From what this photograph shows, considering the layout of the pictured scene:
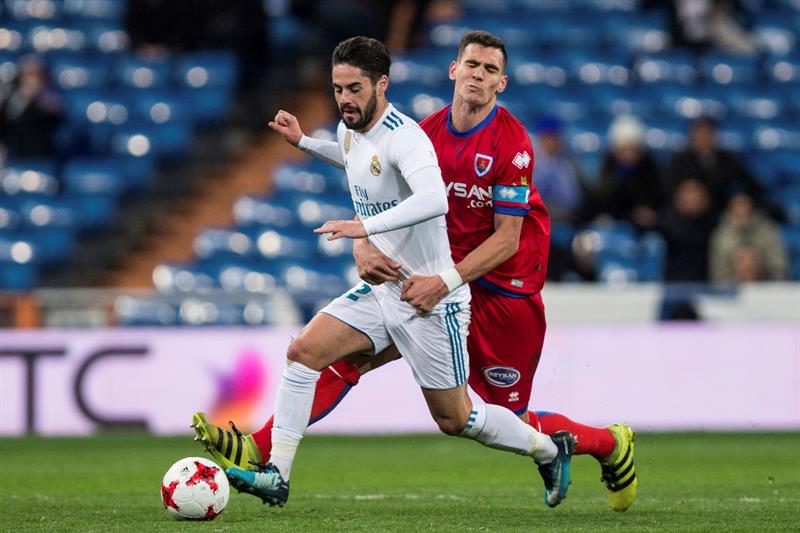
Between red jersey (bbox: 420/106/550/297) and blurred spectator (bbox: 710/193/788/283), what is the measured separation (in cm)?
615

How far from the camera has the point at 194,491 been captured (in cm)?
670

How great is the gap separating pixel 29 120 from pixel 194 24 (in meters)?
2.53

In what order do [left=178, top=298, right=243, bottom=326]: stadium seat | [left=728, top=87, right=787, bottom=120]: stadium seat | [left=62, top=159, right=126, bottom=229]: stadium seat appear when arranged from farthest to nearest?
[left=728, top=87, right=787, bottom=120]: stadium seat, [left=62, top=159, right=126, bottom=229]: stadium seat, [left=178, top=298, right=243, bottom=326]: stadium seat

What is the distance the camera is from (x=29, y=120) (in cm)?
1664

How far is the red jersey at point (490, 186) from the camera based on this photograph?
715cm

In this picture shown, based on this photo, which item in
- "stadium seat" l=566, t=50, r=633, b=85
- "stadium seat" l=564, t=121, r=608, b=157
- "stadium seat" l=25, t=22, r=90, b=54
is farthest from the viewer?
"stadium seat" l=25, t=22, r=90, b=54

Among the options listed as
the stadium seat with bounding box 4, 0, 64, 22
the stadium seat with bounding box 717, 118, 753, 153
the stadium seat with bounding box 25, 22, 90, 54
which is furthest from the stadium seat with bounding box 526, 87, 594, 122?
the stadium seat with bounding box 4, 0, 64, 22

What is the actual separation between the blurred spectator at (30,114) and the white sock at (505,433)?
1030cm

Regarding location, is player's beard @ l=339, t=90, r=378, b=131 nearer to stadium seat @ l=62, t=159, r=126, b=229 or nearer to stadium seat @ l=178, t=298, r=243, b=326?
stadium seat @ l=178, t=298, r=243, b=326

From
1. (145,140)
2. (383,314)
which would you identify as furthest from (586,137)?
(383,314)

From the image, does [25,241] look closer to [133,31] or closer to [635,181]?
[133,31]

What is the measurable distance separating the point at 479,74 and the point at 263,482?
212 centimetres

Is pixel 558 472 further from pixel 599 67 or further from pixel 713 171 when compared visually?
pixel 599 67

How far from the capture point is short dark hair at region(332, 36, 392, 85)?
679 centimetres
